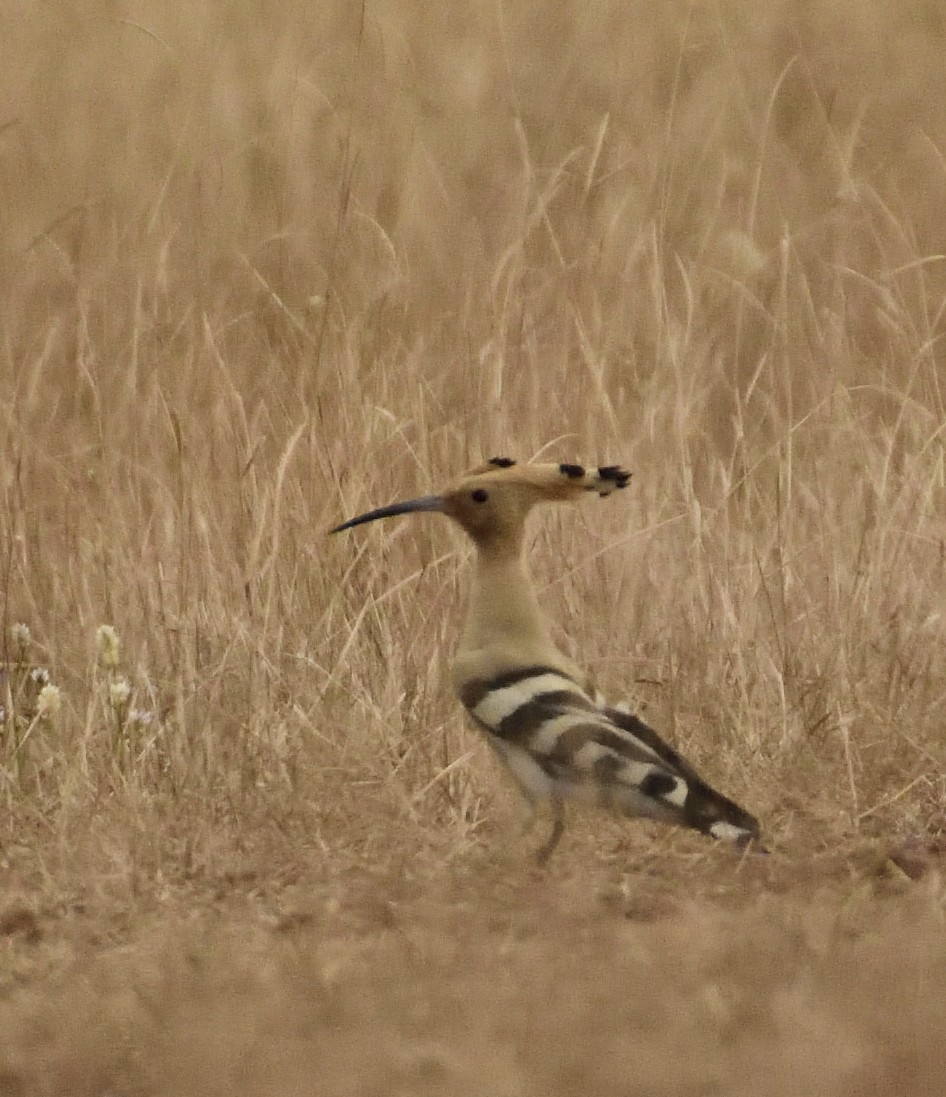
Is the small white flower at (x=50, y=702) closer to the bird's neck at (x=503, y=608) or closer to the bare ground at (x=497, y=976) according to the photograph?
the bare ground at (x=497, y=976)

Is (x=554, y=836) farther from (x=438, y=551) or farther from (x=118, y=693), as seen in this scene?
(x=438, y=551)

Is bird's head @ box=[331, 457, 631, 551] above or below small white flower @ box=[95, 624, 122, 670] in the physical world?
above

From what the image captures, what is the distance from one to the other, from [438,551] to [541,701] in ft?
6.81

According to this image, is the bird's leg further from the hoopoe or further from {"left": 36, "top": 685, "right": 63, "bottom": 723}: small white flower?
{"left": 36, "top": 685, "right": 63, "bottom": 723}: small white flower

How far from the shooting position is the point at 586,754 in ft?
12.7

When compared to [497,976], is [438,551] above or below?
above

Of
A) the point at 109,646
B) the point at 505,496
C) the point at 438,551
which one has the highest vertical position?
the point at 505,496

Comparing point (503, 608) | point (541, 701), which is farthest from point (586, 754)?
point (503, 608)

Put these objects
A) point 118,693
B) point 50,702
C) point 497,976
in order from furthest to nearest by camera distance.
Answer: point 50,702 → point 118,693 → point 497,976

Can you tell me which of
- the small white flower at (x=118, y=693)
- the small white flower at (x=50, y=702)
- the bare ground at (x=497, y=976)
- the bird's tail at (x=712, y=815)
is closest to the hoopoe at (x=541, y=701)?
the bird's tail at (x=712, y=815)

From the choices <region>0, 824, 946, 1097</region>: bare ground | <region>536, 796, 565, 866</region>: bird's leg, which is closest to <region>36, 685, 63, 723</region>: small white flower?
<region>0, 824, 946, 1097</region>: bare ground

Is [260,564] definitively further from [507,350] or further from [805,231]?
[805,231]

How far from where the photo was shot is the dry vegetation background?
11.1ft

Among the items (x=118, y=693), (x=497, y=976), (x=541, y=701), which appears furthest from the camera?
(x=118, y=693)
